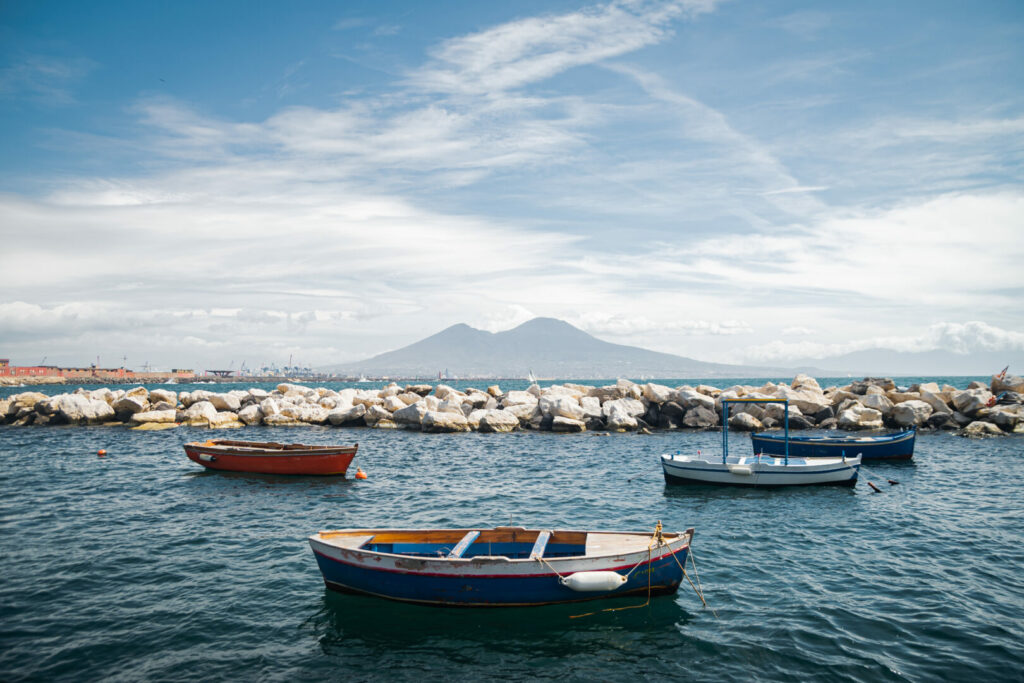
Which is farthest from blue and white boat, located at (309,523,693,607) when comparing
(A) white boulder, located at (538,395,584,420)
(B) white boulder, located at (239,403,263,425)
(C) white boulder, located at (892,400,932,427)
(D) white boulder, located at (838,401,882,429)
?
(C) white boulder, located at (892,400,932,427)

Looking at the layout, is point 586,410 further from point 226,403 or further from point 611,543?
point 611,543

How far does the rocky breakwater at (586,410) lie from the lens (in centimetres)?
3850

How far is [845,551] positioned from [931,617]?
12.8 ft

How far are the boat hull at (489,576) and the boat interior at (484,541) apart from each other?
80cm

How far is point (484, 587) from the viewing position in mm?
11281

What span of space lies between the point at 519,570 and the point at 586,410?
96.0 ft

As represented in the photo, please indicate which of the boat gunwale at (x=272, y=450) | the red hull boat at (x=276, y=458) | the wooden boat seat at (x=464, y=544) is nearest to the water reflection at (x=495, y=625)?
the wooden boat seat at (x=464, y=544)

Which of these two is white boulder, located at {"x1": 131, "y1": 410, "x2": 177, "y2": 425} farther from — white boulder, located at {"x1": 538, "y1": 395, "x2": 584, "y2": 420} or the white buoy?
the white buoy

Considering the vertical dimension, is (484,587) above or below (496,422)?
below

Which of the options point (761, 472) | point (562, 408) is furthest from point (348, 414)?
point (761, 472)

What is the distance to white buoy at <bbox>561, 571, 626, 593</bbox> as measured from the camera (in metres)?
11.1

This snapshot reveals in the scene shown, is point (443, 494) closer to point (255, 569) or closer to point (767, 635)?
point (255, 569)

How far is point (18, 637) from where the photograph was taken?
1046 centimetres

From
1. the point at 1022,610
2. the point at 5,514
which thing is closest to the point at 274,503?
the point at 5,514
